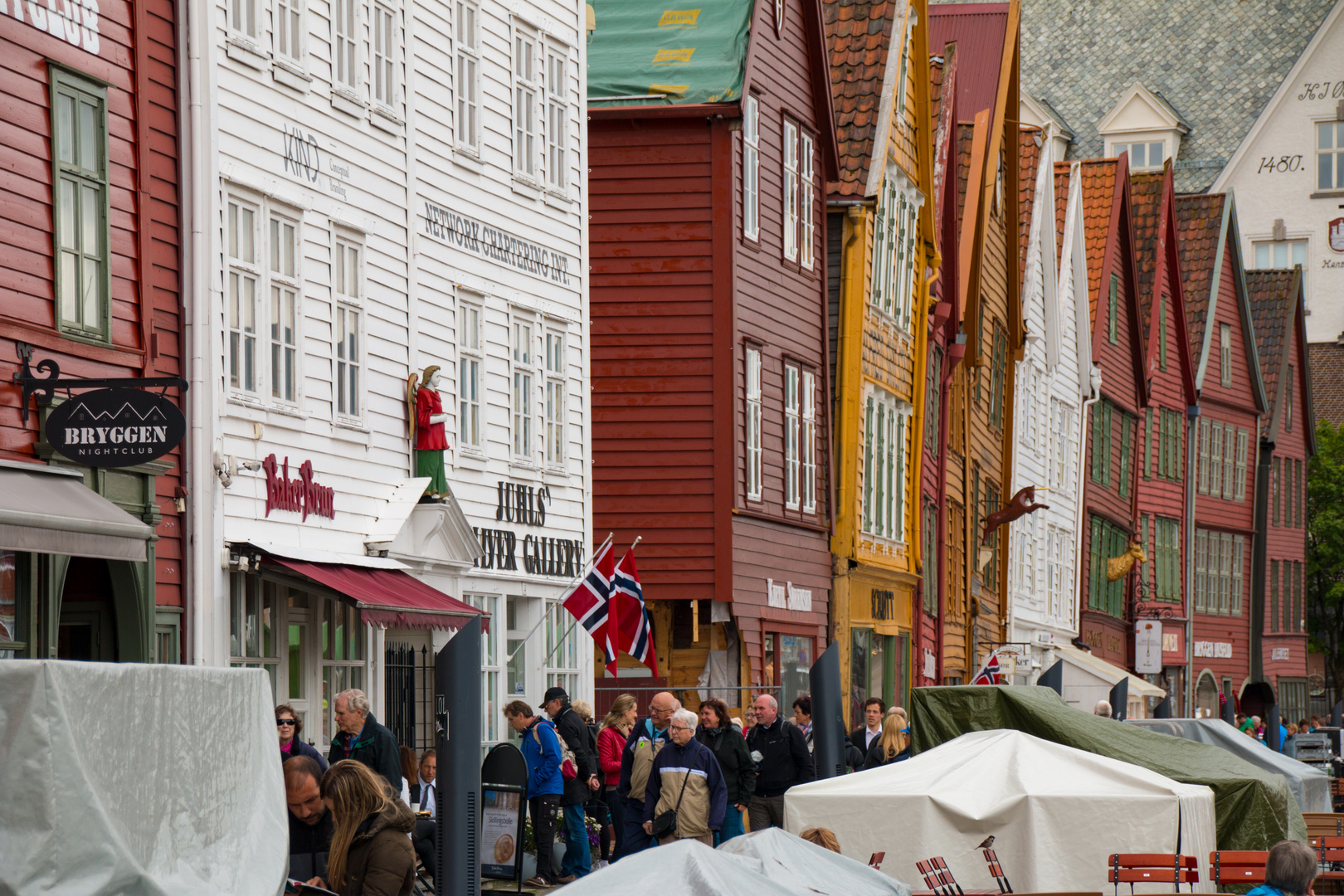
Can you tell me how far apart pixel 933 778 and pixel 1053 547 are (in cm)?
3132

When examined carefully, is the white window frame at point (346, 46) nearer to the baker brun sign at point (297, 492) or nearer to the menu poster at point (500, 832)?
the baker brun sign at point (297, 492)

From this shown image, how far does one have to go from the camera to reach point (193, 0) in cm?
1467

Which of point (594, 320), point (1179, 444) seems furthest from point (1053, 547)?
point (594, 320)

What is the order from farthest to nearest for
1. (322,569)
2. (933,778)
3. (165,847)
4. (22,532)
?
(322,569)
(933,778)
(22,532)
(165,847)

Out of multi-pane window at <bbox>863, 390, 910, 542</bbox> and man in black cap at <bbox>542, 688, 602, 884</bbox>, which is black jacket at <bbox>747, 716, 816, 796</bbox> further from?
multi-pane window at <bbox>863, 390, 910, 542</bbox>

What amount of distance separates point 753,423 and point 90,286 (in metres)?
12.3

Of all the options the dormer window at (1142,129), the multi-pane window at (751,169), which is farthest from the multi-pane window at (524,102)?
the dormer window at (1142,129)

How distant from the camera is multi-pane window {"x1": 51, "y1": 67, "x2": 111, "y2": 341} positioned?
13203 millimetres

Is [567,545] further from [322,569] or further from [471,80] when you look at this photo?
[322,569]

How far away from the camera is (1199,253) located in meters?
54.1

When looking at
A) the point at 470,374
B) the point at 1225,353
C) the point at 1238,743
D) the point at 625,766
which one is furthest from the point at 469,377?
the point at 1225,353

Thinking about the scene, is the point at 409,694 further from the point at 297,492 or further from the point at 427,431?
the point at 297,492

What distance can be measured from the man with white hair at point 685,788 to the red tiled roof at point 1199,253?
40.6 metres

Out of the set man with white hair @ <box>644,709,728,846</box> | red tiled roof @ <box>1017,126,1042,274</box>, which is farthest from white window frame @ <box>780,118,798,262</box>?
red tiled roof @ <box>1017,126,1042,274</box>
